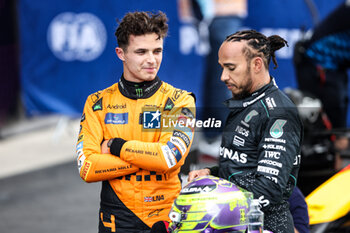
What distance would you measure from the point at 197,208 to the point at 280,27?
709cm

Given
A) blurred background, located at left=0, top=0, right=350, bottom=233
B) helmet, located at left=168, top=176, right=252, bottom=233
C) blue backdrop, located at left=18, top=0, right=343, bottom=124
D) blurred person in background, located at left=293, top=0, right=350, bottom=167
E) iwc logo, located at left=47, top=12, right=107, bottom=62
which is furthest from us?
iwc logo, located at left=47, top=12, right=107, bottom=62

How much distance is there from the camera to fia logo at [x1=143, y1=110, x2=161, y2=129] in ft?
8.07

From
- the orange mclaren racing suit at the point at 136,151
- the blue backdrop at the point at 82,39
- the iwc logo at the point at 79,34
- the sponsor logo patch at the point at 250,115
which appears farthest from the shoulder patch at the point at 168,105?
the iwc logo at the point at 79,34

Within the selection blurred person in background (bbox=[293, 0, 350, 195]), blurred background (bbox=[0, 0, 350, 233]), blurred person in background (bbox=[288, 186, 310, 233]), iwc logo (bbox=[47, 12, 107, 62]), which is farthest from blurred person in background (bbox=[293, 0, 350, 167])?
iwc logo (bbox=[47, 12, 107, 62])

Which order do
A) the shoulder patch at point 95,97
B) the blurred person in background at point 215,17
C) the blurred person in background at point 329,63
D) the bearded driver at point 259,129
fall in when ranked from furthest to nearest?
the blurred person in background at point 215,17 → the blurred person in background at point 329,63 → the shoulder patch at point 95,97 → the bearded driver at point 259,129

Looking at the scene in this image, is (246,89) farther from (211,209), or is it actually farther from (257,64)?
(211,209)

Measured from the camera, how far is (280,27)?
8.77m

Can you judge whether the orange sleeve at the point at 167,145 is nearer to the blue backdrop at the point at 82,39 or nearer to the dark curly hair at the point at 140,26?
the dark curly hair at the point at 140,26

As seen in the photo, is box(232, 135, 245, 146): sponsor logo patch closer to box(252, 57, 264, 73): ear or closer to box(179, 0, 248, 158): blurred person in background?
box(252, 57, 264, 73): ear

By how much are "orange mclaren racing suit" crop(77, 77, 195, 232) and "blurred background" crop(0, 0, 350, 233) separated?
4.85 meters

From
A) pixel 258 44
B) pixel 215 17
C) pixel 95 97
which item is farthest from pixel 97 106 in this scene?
pixel 215 17

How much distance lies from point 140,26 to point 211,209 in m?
0.82

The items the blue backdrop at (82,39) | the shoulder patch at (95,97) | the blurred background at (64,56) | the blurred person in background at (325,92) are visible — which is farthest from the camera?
the blue backdrop at (82,39)

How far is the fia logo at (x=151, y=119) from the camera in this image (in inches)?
96.8
